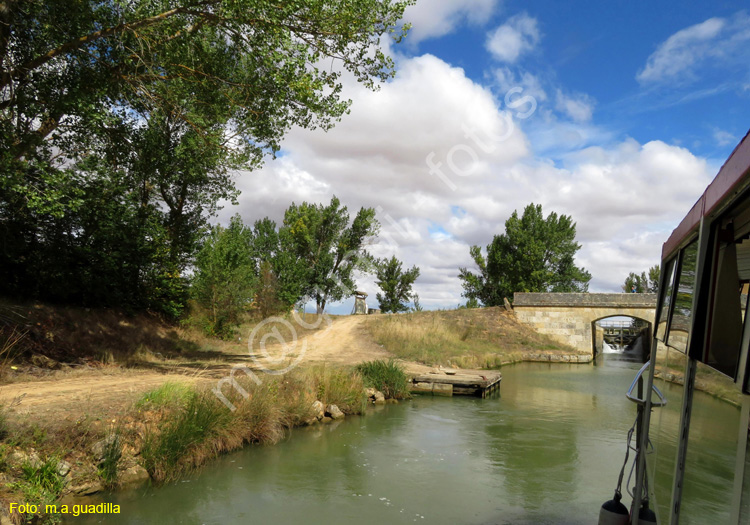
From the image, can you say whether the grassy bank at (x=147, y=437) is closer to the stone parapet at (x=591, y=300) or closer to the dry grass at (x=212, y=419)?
the dry grass at (x=212, y=419)

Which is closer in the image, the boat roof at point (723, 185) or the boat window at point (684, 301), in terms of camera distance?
the boat roof at point (723, 185)

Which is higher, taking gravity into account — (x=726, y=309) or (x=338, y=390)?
(x=726, y=309)

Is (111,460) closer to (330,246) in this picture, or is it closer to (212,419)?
(212,419)

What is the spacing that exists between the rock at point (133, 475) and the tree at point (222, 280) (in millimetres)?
12690

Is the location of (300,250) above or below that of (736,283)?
above

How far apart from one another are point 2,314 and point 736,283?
48.0ft

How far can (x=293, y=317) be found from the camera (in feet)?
93.5

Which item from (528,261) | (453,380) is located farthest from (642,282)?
(453,380)

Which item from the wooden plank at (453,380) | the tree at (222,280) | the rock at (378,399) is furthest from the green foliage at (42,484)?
the tree at (222,280)

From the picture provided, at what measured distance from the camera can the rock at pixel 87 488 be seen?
565 centimetres

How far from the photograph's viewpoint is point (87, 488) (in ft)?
19.0

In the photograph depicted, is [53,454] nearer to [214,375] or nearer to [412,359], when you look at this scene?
[214,375]

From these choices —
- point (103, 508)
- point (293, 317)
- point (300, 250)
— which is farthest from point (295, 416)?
point (300, 250)

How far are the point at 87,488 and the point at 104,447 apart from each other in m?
0.49
